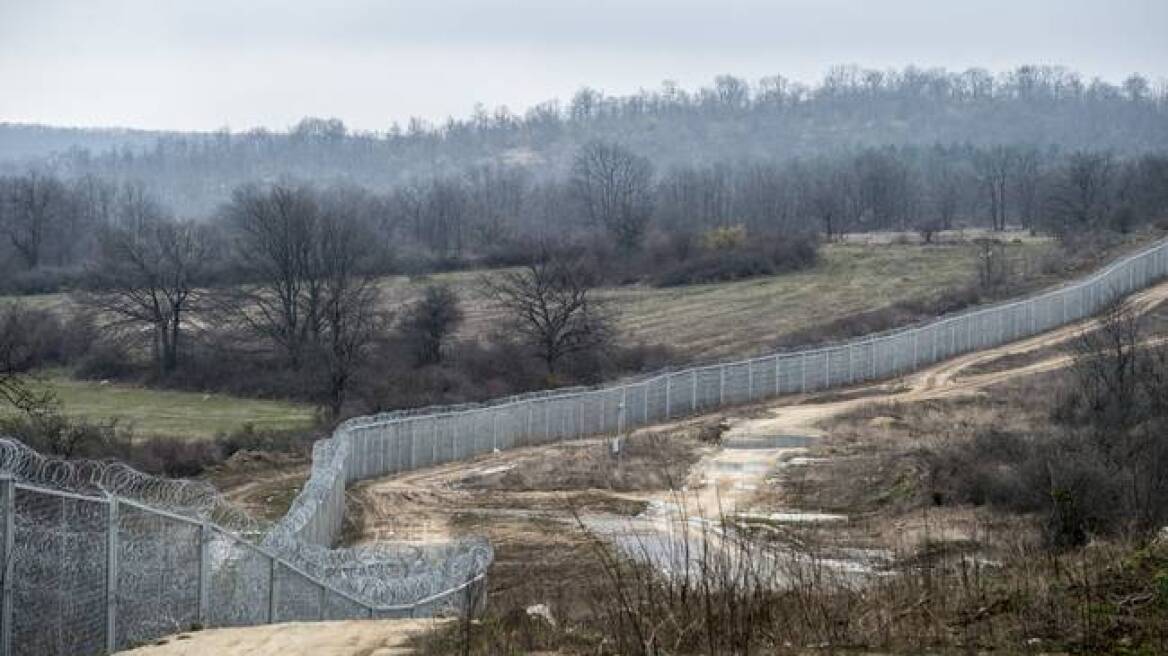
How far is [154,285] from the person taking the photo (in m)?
91.9

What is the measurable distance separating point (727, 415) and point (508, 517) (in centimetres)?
2304

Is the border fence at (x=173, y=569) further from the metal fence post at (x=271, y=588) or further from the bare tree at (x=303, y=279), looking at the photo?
the bare tree at (x=303, y=279)

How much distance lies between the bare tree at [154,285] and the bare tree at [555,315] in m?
25.6

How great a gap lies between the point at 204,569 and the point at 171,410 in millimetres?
61128

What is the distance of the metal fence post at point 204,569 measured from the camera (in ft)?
48.5

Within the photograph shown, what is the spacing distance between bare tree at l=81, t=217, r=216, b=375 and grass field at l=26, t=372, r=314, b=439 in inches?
220

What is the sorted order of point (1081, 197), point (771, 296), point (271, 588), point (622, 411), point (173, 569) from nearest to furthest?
point (173, 569), point (271, 588), point (622, 411), point (771, 296), point (1081, 197)

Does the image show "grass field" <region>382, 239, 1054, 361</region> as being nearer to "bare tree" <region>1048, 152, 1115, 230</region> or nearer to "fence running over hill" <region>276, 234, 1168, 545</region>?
"bare tree" <region>1048, 152, 1115, 230</region>

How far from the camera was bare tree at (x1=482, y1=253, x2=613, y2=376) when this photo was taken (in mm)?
72875

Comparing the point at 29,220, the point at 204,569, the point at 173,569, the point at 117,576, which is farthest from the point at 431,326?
the point at 29,220

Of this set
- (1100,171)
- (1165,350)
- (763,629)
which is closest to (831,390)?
(1165,350)

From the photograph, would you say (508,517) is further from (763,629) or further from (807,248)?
(807,248)

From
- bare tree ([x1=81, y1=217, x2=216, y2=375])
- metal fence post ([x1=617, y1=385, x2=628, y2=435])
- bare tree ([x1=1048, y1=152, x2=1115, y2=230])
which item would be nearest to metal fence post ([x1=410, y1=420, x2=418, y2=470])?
metal fence post ([x1=617, y1=385, x2=628, y2=435])

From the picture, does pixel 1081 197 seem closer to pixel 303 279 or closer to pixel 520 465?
pixel 303 279
